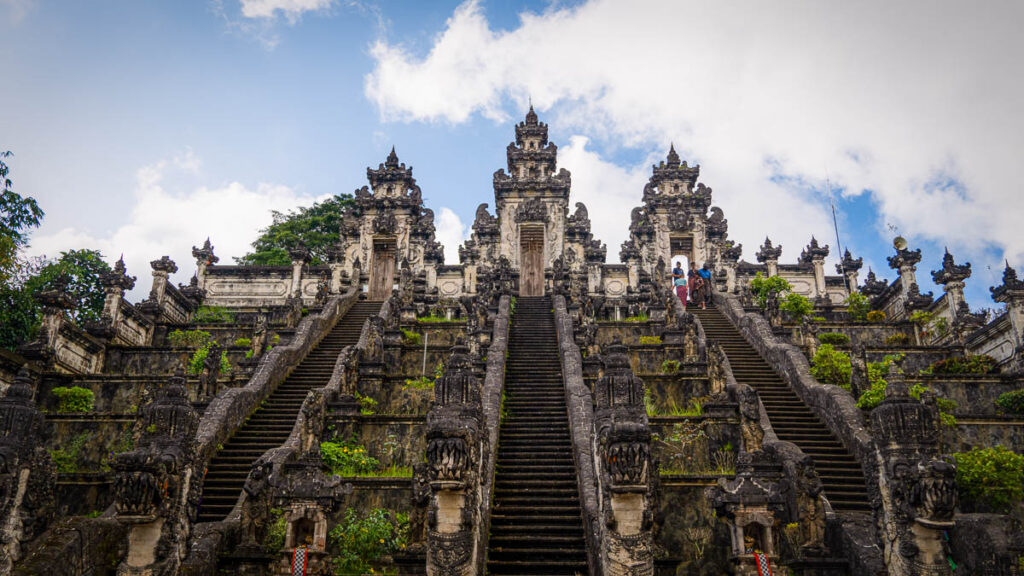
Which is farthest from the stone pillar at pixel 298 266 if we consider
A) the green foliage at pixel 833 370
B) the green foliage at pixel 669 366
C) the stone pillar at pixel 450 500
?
the stone pillar at pixel 450 500

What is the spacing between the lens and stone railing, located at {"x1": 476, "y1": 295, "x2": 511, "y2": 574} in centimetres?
991

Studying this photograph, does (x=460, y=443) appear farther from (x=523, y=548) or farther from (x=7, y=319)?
(x=7, y=319)

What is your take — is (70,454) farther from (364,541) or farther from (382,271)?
(382,271)

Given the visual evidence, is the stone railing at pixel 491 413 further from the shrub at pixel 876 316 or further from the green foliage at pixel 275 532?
the shrub at pixel 876 316

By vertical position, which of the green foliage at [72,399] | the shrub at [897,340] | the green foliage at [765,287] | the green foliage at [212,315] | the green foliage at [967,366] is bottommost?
the green foliage at [72,399]

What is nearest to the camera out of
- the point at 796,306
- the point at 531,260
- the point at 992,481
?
the point at 992,481

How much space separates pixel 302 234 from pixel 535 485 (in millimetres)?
31209

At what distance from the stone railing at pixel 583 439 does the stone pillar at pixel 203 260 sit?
18218 mm

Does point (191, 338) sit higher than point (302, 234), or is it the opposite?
point (302, 234)

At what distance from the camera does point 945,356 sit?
19797 millimetres

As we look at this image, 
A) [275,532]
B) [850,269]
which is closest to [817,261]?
[850,269]

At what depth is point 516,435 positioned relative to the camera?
43.2ft

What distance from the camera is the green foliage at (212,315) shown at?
25.8 metres

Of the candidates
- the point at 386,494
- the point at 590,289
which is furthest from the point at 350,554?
the point at 590,289
